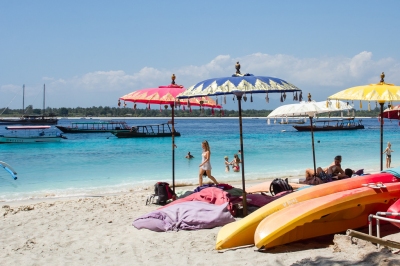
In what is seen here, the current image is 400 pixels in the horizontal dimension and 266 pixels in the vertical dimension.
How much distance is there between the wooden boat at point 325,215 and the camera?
18.4 ft

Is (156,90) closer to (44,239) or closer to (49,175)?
(44,239)

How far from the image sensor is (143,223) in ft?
24.1

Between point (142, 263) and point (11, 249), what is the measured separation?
221cm

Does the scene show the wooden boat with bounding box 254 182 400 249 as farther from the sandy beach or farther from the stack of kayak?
the sandy beach

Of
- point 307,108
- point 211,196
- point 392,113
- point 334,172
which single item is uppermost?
point 307,108

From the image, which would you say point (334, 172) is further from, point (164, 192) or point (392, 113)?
point (164, 192)

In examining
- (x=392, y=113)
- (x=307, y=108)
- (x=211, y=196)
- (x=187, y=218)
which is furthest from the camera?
(x=392, y=113)

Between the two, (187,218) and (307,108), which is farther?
(307,108)

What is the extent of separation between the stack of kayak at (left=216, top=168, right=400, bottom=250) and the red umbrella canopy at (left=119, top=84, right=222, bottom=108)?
3399mm

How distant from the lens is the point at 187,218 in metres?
7.19

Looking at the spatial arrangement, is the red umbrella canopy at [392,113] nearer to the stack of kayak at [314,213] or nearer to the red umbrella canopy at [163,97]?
the red umbrella canopy at [163,97]

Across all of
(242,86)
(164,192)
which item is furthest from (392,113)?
(164,192)

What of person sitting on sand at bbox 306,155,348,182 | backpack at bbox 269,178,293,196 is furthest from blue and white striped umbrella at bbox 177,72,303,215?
person sitting on sand at bbox 306,155,348,182

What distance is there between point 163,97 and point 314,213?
14.2ft
